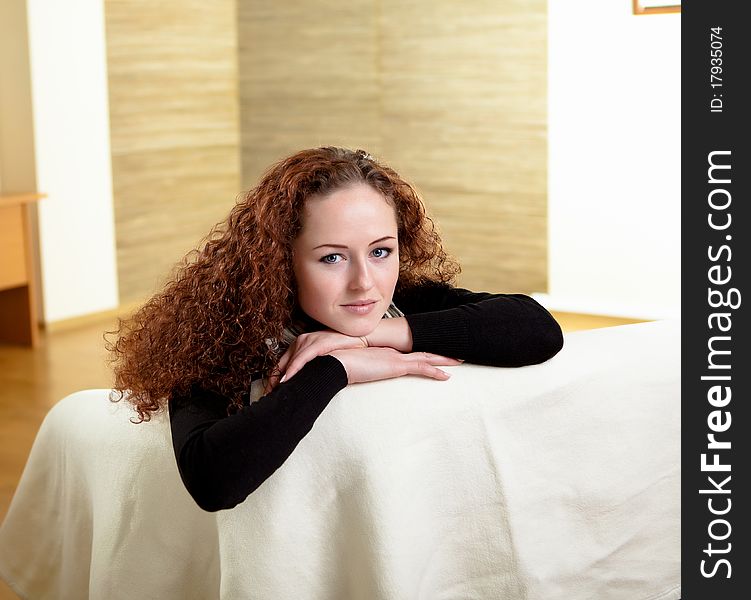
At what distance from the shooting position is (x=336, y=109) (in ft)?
20.5

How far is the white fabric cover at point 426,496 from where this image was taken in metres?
1.57

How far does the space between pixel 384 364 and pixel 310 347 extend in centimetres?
12

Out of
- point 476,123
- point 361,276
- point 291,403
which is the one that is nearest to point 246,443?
point 291,403

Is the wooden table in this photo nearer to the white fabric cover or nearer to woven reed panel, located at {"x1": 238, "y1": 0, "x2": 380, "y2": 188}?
woven reed panel, located at {"x1": 238, "y1": 0, "x2": 380, "y2": 188}

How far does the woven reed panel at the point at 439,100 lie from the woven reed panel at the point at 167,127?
0.26m

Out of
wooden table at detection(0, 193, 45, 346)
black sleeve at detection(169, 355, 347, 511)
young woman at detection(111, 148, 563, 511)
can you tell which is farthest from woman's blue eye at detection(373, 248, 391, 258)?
wooden table at detection(0, 193, 45, 346)

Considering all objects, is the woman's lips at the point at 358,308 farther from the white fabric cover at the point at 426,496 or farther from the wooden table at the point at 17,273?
the wooden table at the point at 17,273

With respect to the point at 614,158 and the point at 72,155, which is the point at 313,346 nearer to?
the point at 614,158

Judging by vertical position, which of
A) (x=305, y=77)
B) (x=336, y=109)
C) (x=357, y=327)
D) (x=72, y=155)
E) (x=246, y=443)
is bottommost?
(x=246, y=443)

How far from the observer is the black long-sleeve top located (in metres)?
1.46

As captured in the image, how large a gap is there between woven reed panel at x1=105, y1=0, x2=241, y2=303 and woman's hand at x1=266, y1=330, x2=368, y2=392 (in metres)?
4.25

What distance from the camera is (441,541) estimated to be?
167 cm

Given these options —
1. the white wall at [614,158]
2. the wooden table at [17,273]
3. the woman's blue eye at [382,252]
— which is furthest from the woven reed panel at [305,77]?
the woman's blue eye at [382,252]
